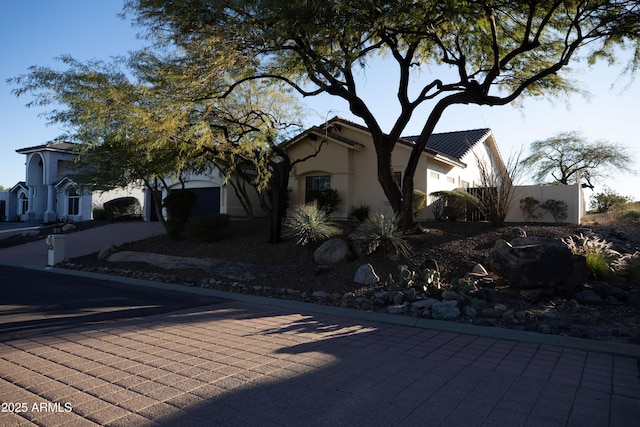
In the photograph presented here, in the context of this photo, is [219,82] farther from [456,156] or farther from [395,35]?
[456,156]

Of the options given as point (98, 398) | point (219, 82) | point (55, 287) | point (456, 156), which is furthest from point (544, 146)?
point (98, 398)

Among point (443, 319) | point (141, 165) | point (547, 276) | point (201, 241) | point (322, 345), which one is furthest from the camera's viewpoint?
point (201, 241)

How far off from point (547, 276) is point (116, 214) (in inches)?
1102

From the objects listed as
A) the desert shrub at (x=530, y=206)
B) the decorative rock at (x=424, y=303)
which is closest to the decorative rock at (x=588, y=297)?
the decorative rock at (x=424, y=303)

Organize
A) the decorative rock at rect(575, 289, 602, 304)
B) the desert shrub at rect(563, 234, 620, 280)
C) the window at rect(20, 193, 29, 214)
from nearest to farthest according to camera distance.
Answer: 1. the decorative rock at rect(575, 289, 602, 304)
2. the desert shrub at rect(563, 234, 620, 280)
3. the window at rect(20, 193, 29, 214)

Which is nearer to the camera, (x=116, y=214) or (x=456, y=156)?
(x=456, y=156)

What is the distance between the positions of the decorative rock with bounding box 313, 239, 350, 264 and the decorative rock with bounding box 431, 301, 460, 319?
440 centimetres

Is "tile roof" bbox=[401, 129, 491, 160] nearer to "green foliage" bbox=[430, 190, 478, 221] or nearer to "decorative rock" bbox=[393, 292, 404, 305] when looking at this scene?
"green foliage" bbox=[430, 190, 478, 221]

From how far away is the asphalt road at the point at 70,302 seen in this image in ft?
25.9

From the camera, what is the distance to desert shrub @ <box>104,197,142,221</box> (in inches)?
1218

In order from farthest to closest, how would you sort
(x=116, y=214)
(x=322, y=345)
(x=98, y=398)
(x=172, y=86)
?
1. (x=116, y=214)
2. (x=172, y=86)
3. (x=322, y=345)
4. (x=98, y=398)

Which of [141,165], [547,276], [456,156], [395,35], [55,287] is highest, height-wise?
[395,35]

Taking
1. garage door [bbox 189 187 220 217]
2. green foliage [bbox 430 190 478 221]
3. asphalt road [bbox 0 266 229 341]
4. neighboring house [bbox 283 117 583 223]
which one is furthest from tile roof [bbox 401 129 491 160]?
asphalt road [bbox 0 266 229 341]

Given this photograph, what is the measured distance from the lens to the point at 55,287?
476 inches
